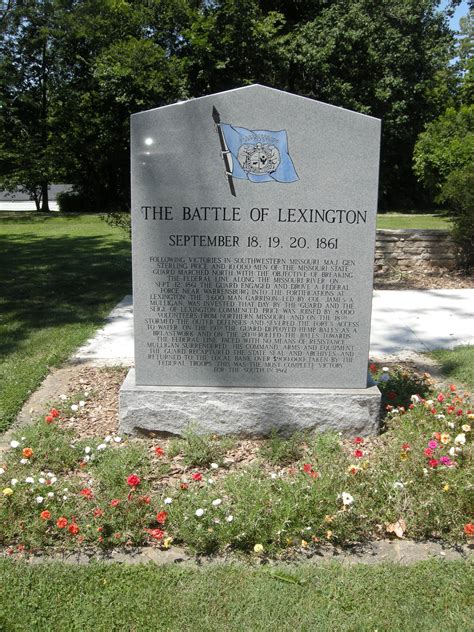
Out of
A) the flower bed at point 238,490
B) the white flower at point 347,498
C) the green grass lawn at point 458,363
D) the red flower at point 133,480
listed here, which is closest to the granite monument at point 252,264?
the flower bed at point 238,490

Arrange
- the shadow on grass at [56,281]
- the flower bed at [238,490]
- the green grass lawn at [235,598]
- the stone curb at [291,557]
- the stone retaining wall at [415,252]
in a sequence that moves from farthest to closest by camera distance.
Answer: the stone retaining wall at [415,252], the shadow on grass at [56,281], the flower bed at [238,490], the stone curb at [291,557], the green grass lawn at [235,598]

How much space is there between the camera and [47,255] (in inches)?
512

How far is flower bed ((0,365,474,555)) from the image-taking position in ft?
10.3

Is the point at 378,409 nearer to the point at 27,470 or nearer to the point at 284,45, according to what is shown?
the point at 27,470

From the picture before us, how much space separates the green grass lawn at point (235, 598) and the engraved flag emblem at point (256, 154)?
2.33m

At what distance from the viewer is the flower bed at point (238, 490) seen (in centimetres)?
314

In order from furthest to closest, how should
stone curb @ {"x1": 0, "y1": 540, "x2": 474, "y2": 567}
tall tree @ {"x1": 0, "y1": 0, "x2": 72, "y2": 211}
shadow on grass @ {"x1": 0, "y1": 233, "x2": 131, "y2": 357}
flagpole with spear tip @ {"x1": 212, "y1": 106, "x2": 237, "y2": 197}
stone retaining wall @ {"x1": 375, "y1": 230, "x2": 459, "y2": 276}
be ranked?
tall tree @ {"x1": 0, "y1": 0, "x2": 72, "y2": 211} → stone retaining wall @ {"x1": 375, "y1": 230, "x2": 459, "y2": 276} → shadow on grass @ {"x1": 0, "y1": 233, "x2": 131, "y2": 357} → flagpole with spear tip @ {"x1": 212, "y1": 106, "x2": 237, "y2": 197} → stone curb @ {"x1": 0, "y1": 540, "x2": 474, "y2": 567}

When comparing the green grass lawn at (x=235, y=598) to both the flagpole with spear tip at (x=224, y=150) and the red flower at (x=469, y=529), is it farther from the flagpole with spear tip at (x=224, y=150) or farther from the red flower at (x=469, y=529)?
the flagpole with spear tip at (x=224, y=150)

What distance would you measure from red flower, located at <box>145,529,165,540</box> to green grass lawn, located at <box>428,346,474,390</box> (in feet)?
10.5

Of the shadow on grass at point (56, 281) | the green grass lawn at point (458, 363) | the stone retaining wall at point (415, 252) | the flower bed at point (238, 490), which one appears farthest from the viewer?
the stone retaining wall at point (415, 252)

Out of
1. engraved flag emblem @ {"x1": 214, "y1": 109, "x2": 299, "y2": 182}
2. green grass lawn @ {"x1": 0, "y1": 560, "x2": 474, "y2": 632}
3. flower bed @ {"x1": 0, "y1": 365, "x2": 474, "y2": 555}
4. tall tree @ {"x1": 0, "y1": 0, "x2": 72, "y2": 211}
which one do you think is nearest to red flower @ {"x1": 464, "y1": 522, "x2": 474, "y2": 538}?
flower bed @ {"x1": 0, "y1": 365, "x2": 474, "y2": 555}

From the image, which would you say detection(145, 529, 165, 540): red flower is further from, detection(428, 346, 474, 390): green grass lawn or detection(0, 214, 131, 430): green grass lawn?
detection(428, 346, 474, 390): green grass lawn

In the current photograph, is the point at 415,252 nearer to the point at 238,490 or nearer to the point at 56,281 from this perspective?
the point at 56,281

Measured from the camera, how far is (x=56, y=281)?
10094 millimetres
